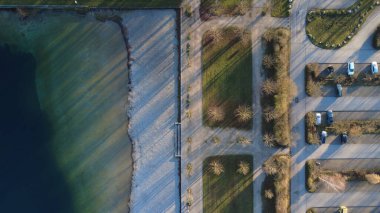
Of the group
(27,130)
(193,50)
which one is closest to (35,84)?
(27,130)

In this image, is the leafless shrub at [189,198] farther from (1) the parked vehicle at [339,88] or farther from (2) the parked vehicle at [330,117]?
(1) the parked vehicle at [339,88]

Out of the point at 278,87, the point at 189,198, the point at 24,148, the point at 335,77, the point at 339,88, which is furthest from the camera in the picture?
the point at 24,148

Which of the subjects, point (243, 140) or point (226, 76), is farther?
point (243, 140)

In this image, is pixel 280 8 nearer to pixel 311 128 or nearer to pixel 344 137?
Result: pixel 311 128

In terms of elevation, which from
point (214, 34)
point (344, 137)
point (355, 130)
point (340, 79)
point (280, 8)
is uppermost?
point (280, 8)

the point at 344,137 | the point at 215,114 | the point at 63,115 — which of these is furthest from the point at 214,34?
the point at 63,115

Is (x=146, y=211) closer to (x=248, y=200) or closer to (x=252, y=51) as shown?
(x=248, y=200)

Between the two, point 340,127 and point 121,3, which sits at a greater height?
point 121,3
